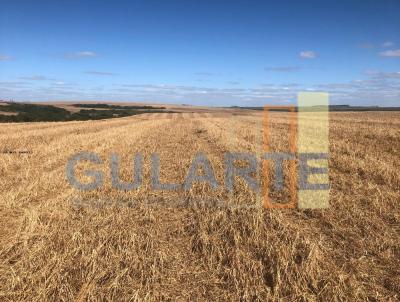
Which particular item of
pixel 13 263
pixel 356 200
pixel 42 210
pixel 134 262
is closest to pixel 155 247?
pixel 134 262

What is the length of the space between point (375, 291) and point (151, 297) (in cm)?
252

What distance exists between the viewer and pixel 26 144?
17172 mm

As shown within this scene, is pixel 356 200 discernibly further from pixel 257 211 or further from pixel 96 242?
pixel 96 242

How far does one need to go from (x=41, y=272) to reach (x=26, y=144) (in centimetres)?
1440

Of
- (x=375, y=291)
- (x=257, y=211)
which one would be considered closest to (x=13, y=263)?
(x=257, y=211)

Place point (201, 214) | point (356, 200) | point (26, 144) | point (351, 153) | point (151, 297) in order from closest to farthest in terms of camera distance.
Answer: point (151, 297) → point (201, 214) → point (356, 200) → point (351, 153) → point (26, 144)

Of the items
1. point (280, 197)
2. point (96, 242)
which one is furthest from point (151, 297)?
point (280, 197)

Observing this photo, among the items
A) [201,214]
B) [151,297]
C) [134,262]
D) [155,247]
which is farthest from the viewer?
[201,214]

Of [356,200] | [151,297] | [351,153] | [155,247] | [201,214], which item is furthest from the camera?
[351,153]

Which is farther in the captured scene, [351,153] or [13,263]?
[351,153]

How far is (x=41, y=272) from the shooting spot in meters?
4.35

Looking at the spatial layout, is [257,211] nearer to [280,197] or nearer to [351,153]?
[280,197]

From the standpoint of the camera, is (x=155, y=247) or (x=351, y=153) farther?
(x=351, y=153)

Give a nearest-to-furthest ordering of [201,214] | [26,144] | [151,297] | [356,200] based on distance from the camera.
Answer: [151,297] → [201,214] → [356,200] → [26,144]
